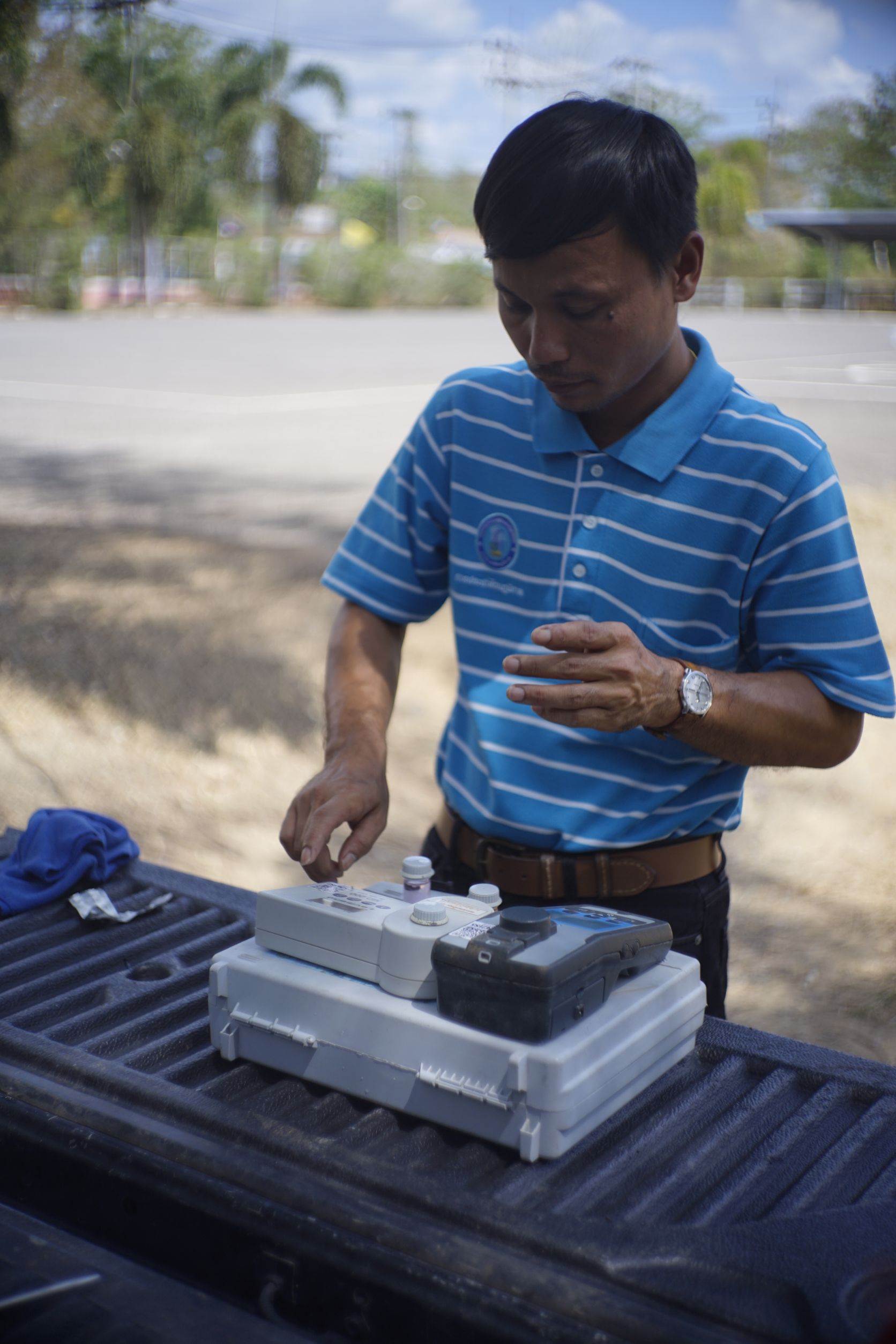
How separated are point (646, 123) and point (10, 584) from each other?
13.9 ft

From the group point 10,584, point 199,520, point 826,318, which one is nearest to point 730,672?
point 10,584

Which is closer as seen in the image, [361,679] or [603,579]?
[603,579]

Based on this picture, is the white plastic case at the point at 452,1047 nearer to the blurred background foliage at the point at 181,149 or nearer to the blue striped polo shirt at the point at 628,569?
the blue striped polo shirt at the point at 628,569

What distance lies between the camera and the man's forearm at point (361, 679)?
1580 millimetres

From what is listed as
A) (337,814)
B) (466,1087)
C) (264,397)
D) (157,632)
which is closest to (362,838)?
(337,814)

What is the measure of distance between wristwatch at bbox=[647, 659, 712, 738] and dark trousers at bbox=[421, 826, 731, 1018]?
33 cm

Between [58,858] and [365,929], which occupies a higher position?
[365,929]

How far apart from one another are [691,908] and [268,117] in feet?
33.6

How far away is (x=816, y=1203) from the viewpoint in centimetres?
99

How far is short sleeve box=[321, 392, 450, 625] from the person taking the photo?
1.67 metres

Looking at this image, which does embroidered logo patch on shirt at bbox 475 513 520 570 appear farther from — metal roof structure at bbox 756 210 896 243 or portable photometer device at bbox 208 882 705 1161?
metal roof structure at bbox 756 210 896 243

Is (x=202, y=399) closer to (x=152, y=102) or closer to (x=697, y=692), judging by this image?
(x=152, y=102)

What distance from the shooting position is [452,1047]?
102cm

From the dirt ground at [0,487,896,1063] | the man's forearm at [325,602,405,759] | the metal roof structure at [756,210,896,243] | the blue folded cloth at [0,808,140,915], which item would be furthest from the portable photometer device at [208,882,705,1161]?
the metal roof structure at [756,210,896,243]
